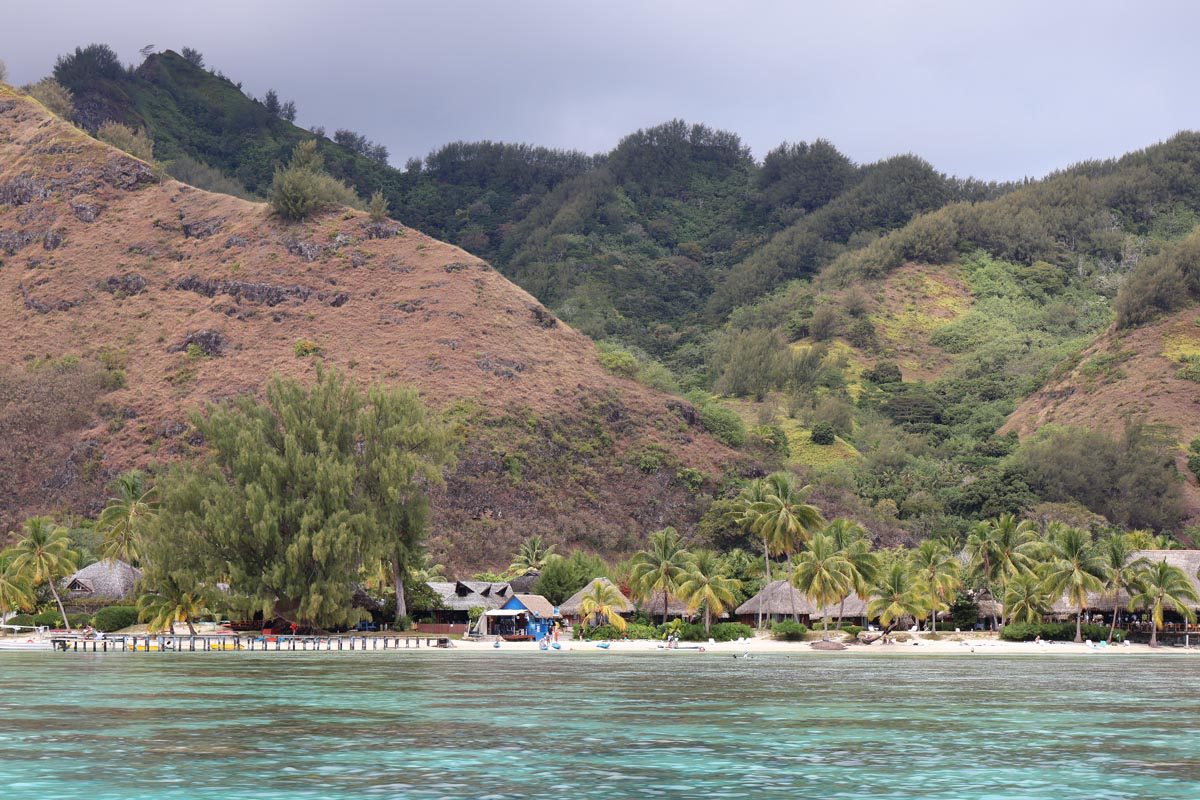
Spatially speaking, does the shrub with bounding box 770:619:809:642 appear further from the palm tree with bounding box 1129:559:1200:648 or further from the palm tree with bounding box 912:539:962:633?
the palm tree with bounding box 1129:559:1200:648

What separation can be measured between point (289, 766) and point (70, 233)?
470 feet

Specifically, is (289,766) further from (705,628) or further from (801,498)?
(801,498)

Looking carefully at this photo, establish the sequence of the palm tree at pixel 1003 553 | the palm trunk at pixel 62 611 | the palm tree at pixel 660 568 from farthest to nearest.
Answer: the palm tree at pixel 1003 553 → the palm trunk at pixel 62 611 → the palm tree at pixel 660 568

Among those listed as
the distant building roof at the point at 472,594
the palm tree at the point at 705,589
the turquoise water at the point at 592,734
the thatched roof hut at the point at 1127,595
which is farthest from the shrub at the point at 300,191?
the turquoise water at the point at 592,734

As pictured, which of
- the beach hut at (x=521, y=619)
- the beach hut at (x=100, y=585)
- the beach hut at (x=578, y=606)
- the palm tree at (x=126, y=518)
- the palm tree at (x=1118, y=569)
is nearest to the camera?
the palm tree at (x=1118, y=569)

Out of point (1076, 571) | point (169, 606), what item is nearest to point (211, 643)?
point (169, 606)

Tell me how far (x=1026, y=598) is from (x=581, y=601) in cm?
2665

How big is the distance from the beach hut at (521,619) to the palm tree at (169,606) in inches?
692

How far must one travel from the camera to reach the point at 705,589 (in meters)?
77.0

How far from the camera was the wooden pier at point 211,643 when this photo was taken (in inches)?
2803

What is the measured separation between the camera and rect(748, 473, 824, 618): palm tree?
83312 mm

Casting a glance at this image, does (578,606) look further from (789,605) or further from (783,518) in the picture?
(783,518)

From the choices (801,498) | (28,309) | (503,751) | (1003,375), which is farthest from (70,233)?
(503,751)

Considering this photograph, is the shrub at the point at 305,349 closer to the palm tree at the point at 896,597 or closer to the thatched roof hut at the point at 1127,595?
the palm tree at the point at 896,597
